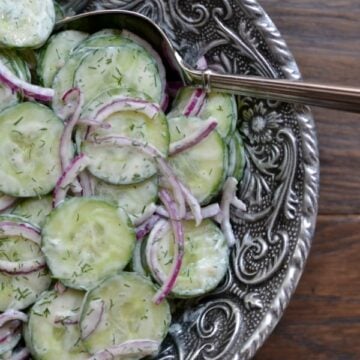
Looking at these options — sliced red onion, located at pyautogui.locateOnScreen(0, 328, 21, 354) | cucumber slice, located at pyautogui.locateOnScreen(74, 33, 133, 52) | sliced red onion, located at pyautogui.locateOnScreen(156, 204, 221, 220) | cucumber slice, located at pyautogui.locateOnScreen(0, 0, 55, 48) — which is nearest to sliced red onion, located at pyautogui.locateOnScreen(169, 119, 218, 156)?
sliced red onion, located at pyautogui.locateOnScreen(156, 204, 221, 220)

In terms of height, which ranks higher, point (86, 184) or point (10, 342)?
point (86, 184)

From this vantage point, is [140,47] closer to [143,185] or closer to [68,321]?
[143,185]

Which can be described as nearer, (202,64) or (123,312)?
(123,312)

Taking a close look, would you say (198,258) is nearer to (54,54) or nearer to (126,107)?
(126,107)

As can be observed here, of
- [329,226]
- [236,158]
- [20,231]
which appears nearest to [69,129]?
[20,231]

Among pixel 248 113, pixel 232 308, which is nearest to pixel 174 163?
pixel 248 113

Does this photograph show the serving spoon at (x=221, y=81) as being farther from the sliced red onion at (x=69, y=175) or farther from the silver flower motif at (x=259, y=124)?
the sliced red onion at (x=69, y=175)

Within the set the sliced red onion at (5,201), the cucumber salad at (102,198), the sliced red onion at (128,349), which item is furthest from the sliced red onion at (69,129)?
the sliced red onion at (128,349)
